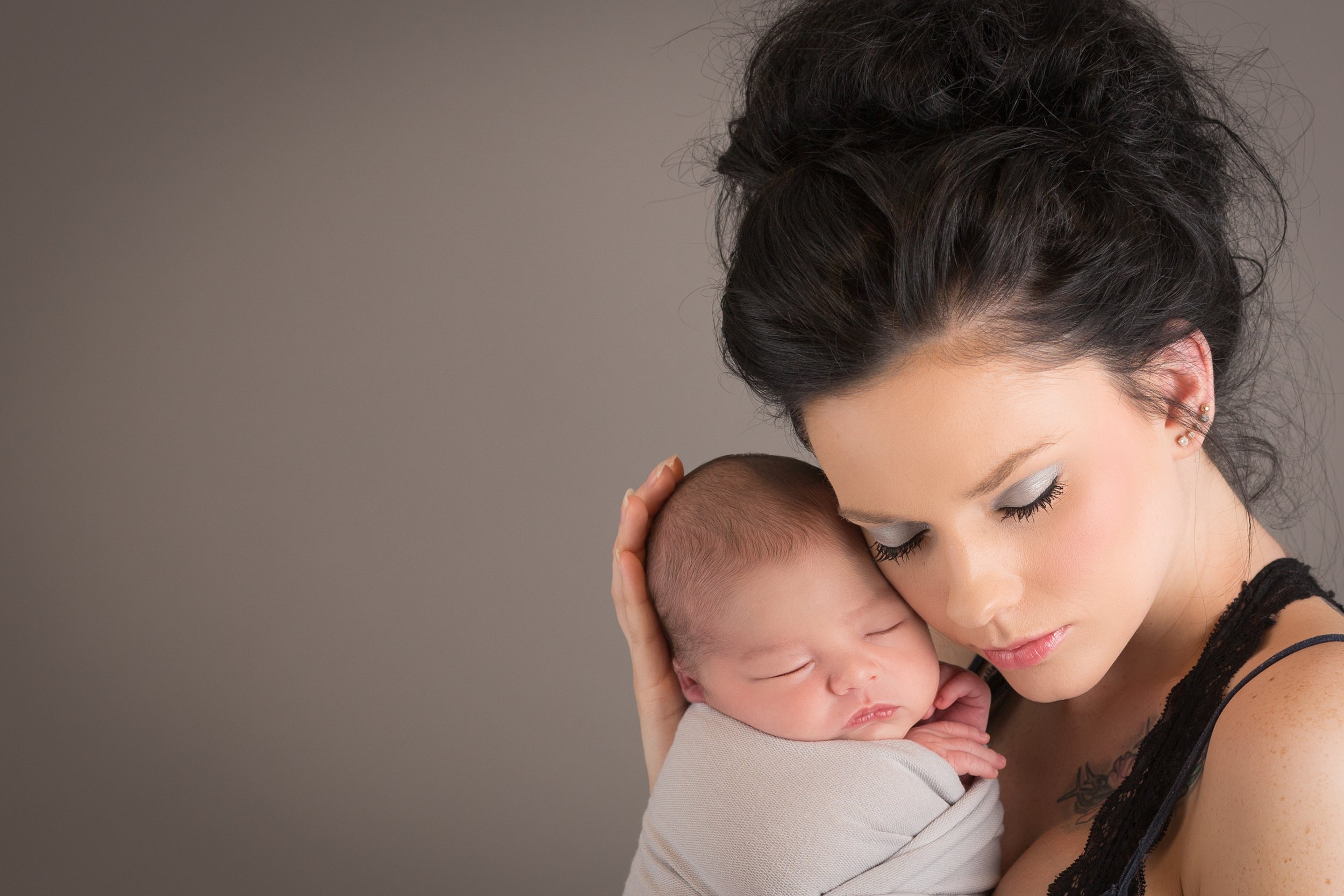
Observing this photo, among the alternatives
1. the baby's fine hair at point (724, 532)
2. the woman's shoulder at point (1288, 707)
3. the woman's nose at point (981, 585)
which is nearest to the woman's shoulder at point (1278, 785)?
the woman's shoulder at point (1288, 707)

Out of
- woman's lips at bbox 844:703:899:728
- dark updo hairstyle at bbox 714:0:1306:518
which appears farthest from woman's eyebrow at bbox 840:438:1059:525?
woman's lips at bbox 844:703:899:728

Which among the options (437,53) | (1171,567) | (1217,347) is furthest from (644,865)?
(437,53)

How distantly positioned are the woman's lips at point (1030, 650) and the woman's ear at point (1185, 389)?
11.7 inches

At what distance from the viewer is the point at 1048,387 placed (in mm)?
1511

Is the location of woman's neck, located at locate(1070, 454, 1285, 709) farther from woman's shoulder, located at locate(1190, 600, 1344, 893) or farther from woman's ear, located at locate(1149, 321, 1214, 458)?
woman's shoulder, located at locate(1190, 600, 1344, 893)

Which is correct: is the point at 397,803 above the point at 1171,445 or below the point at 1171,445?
below

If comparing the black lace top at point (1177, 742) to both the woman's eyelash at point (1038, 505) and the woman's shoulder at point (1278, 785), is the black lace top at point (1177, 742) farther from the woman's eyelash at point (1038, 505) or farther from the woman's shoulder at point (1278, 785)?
the woman's eyelash at point (1038, 505)

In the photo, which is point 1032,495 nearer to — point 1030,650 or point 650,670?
point 1030,650

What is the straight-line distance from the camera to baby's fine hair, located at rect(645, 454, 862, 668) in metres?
1.88

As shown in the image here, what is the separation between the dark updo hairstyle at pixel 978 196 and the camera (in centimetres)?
152

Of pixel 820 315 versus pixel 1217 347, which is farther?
pixel 1217 347

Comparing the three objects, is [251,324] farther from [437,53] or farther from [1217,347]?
[1217,347]

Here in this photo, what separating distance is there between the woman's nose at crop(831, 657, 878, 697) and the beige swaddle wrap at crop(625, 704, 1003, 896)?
79 mm

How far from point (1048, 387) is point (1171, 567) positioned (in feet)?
1.39
